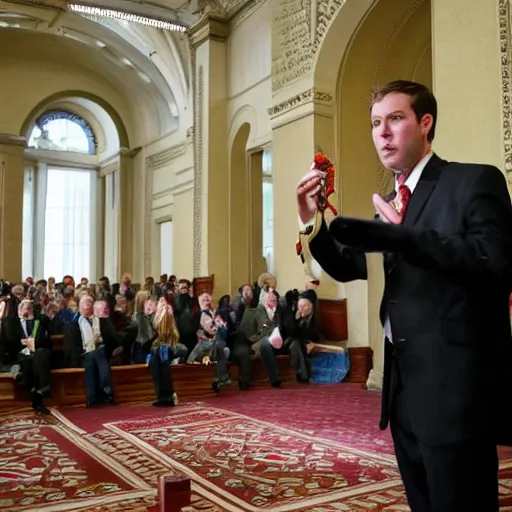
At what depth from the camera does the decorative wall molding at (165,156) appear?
16138 millimetres

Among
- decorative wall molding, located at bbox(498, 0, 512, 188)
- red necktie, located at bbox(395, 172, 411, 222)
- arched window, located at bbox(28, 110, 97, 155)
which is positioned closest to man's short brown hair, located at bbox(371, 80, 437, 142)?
red necktie, located at bbox(395, 172, 411, 222)

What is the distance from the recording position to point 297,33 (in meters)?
10.4

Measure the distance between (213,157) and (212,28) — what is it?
279cm

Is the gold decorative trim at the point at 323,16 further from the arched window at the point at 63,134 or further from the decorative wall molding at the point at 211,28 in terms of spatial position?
the arched window at the point at 63,134

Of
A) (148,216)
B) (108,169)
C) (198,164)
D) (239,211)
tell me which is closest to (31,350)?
(239,211)

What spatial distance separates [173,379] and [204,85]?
317 inches

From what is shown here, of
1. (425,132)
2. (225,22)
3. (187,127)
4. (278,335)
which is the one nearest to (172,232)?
(187,127)

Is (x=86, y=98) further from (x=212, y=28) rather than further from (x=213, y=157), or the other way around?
(x=213, y=157)

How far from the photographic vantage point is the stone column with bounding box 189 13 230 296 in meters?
13.3

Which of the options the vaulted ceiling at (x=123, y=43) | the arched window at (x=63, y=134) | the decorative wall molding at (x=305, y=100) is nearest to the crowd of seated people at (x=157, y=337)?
the decorative wall molding at (x=305, y=100)

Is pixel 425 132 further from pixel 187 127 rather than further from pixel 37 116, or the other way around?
pixel 37 116

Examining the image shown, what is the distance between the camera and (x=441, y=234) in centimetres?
133

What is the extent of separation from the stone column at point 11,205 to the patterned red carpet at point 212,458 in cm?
1175

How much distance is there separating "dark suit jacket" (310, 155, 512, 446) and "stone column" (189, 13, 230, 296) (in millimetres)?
11833
